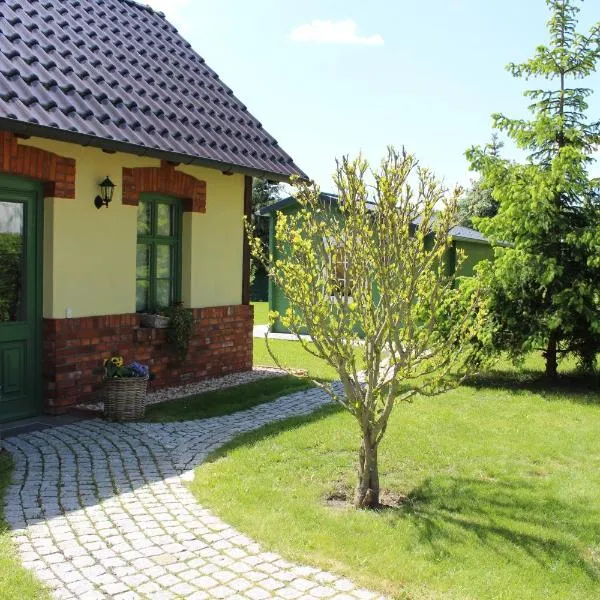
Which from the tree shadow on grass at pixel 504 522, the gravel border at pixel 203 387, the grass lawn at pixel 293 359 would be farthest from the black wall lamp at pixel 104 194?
the tree shadow on grass at pixel 504 522

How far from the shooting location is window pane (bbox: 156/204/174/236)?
9.77 m

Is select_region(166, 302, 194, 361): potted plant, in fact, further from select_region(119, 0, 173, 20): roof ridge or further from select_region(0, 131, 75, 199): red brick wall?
select_region(119, 0, 173, 20): roof ridge

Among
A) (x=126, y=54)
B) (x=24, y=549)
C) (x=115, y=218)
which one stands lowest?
(x=24, y=549)

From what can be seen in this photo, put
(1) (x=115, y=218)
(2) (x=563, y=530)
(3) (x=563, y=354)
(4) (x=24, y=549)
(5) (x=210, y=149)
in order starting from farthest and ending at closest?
(3) (x=563, y=354)
(5) (x=210, y=149)
(1) (x=115, y=218)
(2) (x=563, y=530)
(4) (x=24, y=549)

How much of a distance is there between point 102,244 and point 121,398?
77.5 inches

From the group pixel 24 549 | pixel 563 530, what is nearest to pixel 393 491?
pixel 563 530

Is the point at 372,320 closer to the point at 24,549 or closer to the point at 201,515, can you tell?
the point at 201,515

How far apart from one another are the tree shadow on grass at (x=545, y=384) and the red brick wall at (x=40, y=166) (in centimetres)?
667

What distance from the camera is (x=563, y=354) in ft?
37.3

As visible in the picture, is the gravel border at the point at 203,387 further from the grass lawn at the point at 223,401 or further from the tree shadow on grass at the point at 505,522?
the tree shadow on grass at the point at 505,522

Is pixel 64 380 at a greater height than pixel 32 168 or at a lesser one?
lesser

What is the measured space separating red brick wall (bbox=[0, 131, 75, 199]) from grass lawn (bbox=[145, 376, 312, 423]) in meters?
2.70

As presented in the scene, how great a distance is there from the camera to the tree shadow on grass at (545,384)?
10258 mm

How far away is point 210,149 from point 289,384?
11.6 feet
